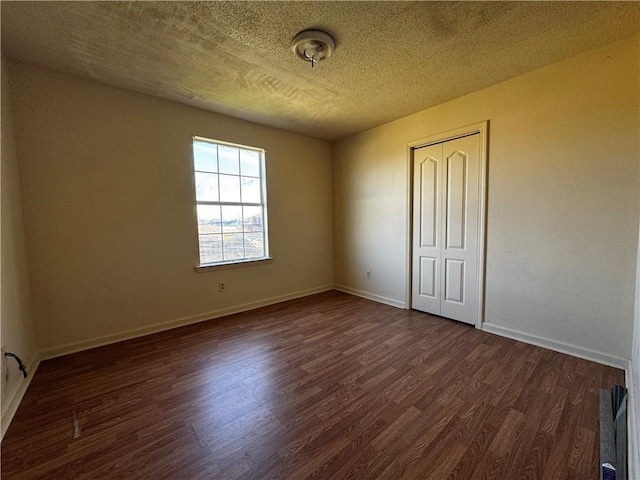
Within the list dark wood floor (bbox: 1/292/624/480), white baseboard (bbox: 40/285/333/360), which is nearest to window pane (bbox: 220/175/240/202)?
white baseboard (bbox: 40/285/333/360)

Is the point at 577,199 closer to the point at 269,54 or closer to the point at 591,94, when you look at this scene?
the point at 591,94

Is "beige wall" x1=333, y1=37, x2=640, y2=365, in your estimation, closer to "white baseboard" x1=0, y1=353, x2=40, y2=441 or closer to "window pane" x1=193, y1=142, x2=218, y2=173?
"window pane" x1=193, y1=142, x2=218, y2=173

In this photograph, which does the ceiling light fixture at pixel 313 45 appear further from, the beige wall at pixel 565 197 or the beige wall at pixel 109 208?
the beige wall at pixel 109 208

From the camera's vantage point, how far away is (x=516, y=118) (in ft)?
8.41

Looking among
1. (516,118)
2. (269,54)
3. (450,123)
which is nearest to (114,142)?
(269,54)

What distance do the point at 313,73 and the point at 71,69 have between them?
2.13 metres

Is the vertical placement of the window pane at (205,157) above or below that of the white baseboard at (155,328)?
above

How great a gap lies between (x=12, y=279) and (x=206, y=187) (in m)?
1.86

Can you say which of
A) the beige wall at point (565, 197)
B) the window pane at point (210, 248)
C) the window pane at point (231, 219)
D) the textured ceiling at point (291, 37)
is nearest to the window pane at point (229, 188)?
the window pane at point (231, 219)

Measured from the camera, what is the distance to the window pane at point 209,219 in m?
3.29

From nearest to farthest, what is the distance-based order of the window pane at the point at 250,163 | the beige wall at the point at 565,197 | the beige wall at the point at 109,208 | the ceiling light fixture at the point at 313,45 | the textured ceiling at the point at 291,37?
the textured ceiling at the point at 291,37 < the ceiling light fixture at the point at 313,45 < the beige wall at the point at 565,197 < the beige wall at the point at 109,208 < the window pane at the point at 250,163

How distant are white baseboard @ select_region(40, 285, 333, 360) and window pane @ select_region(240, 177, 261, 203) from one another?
146 centimetres

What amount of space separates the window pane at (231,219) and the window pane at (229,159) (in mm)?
494

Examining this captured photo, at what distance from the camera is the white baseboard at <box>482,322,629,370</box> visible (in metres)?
2.14
